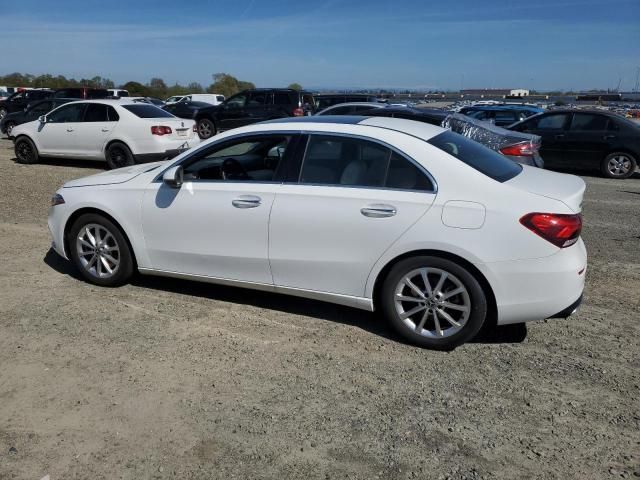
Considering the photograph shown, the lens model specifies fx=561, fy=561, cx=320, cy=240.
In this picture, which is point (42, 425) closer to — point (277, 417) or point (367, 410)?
point (277, 417)

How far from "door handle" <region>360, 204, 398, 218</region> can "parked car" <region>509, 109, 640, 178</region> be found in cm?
1063

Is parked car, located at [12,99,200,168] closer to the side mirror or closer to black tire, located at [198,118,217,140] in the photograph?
the side mirror

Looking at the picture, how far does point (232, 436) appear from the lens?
3.14 meters

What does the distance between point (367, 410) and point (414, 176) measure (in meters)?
1.69

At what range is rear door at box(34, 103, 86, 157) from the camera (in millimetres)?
12438

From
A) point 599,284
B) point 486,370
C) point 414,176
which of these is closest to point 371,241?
point 414,176

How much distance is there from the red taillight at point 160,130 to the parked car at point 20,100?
1646 centimetres

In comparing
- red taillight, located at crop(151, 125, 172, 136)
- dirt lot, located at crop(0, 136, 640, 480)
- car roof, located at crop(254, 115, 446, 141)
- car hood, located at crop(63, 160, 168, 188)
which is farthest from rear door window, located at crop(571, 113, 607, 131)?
car hood, located at crop(63, 160, 168, 188)

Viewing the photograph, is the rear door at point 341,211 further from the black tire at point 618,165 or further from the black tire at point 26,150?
the black tire at point 26,150

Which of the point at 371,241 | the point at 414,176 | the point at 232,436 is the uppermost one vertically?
the point at 414,176

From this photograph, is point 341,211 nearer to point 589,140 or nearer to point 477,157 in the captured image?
point 477,157

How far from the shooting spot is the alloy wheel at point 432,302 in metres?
3.96

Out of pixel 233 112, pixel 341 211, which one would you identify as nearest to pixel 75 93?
pixel 233 112

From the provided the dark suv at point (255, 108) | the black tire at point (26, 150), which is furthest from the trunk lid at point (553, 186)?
the dark suv at point (255, 108)
